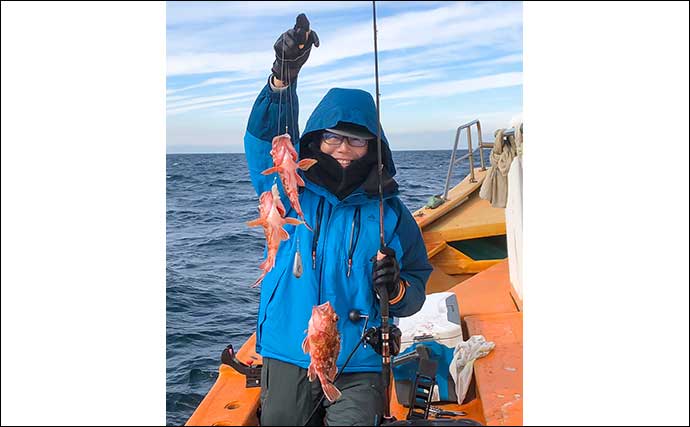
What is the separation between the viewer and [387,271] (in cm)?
278

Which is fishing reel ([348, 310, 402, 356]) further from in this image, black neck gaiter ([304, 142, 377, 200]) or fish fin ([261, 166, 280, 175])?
fish fin ([261, 166, 280, 175])

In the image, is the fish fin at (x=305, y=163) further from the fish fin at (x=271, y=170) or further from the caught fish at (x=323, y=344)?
the caught fish at (x=323, y=344)

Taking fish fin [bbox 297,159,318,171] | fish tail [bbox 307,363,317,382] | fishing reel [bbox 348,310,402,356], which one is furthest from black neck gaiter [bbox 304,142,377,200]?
fish tail [bbox 307,363,317,382]

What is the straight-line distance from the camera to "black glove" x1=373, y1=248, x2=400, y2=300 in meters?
2.78

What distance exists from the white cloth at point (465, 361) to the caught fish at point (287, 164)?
924 millimetres

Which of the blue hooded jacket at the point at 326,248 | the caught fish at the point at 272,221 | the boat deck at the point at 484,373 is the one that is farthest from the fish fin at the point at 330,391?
the caught fish at the point at 272,221

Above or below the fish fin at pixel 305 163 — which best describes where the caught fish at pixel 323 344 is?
below

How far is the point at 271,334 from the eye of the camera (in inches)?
117

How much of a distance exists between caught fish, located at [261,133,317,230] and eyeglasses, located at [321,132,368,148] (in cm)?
15

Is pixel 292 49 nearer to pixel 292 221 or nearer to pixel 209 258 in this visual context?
pixel 292 221

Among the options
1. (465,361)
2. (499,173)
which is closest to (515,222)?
(499,173)

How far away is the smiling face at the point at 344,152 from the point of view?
2.94 m
